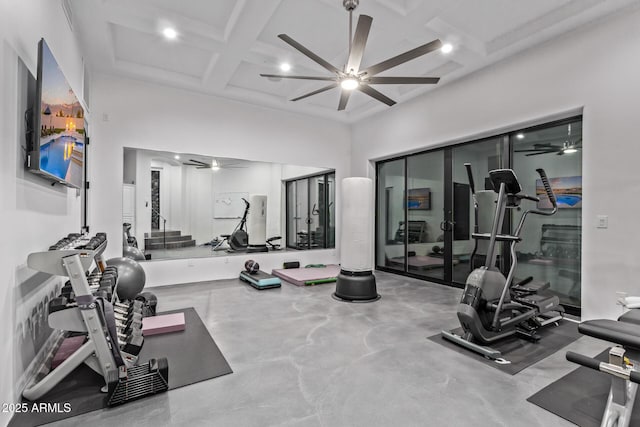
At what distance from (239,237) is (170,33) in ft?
12.7

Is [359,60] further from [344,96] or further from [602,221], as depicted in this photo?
[602,221]

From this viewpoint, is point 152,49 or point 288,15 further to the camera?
point 152,49

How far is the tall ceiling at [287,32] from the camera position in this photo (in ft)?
11.8

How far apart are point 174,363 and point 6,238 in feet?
5.04

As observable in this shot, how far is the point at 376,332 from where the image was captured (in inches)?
134

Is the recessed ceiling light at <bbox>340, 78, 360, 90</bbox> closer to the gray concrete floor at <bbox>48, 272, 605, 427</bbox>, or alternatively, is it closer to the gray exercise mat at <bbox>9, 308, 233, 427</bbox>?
the gray concrete floor at <bbox>48, 272, 605, 427</bbox>

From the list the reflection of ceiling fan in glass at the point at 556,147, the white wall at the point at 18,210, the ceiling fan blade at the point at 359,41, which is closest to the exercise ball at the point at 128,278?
the white wall at the point at 18,210

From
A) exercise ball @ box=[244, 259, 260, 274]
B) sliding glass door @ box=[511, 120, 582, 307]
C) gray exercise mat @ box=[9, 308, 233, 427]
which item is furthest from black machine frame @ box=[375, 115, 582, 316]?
gray exercise mat @ box=[9, 308, 233, 427]

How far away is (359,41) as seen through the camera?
2943 millimetres

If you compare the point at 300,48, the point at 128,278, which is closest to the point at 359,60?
the point at 300,48

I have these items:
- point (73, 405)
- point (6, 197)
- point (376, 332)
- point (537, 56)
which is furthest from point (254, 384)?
point (537, 56)

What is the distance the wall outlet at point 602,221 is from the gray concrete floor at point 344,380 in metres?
1.32

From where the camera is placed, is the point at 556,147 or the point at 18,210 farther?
the point at 556,147

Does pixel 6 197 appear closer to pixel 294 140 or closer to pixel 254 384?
pixel 254 384
